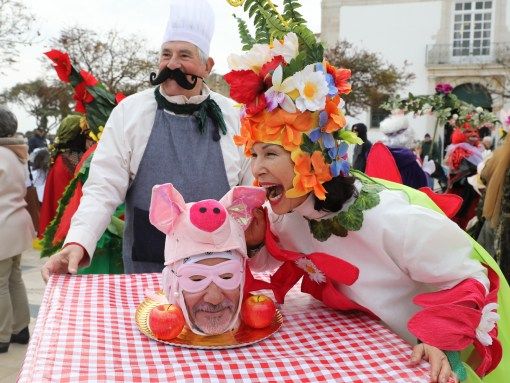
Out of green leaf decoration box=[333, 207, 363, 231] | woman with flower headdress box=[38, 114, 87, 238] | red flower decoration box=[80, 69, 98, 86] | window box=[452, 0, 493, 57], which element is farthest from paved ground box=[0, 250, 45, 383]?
window box=[452, 0, 493, 57]

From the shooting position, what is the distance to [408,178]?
5035mm

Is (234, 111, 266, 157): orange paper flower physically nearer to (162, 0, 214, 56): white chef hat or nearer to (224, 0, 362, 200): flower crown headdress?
(224, 0, 362, 200): flower crown headdress

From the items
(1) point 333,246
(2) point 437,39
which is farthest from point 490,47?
(1) point 333,246

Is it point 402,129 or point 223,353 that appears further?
point 402,129

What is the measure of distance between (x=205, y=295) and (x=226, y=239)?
154mm

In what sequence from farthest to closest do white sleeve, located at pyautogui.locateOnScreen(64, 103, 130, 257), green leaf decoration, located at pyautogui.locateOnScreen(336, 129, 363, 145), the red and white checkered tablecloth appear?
white sleeve, located at pyautogui.locateOnScreen(64, 103, 130, 257) < green leaf decoration, located at pyautogui.locateOnScreen(336, 129, 363, 145) < the red and white checkered tablecloth

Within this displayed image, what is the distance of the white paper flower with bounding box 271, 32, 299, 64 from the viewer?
145 cm

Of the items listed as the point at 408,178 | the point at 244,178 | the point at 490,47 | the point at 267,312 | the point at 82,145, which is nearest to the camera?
the point at 267,312

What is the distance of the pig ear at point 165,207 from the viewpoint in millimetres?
1446

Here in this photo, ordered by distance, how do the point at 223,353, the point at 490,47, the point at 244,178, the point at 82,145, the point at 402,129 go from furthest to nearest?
the point at 490,47, the point at 402,129, the point at 82,145, the point at 244,178, the point at 223,353

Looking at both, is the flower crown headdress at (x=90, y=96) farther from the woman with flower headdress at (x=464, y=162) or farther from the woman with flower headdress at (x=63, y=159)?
the woman with flower headdress at (x=464, y=162)

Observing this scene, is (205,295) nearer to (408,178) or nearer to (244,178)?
(244,178)

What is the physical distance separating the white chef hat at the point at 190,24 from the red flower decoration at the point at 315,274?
3.20 ft

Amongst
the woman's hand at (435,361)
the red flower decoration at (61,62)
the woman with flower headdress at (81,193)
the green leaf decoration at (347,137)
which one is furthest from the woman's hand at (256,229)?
the red flower decoration at (61,62)
